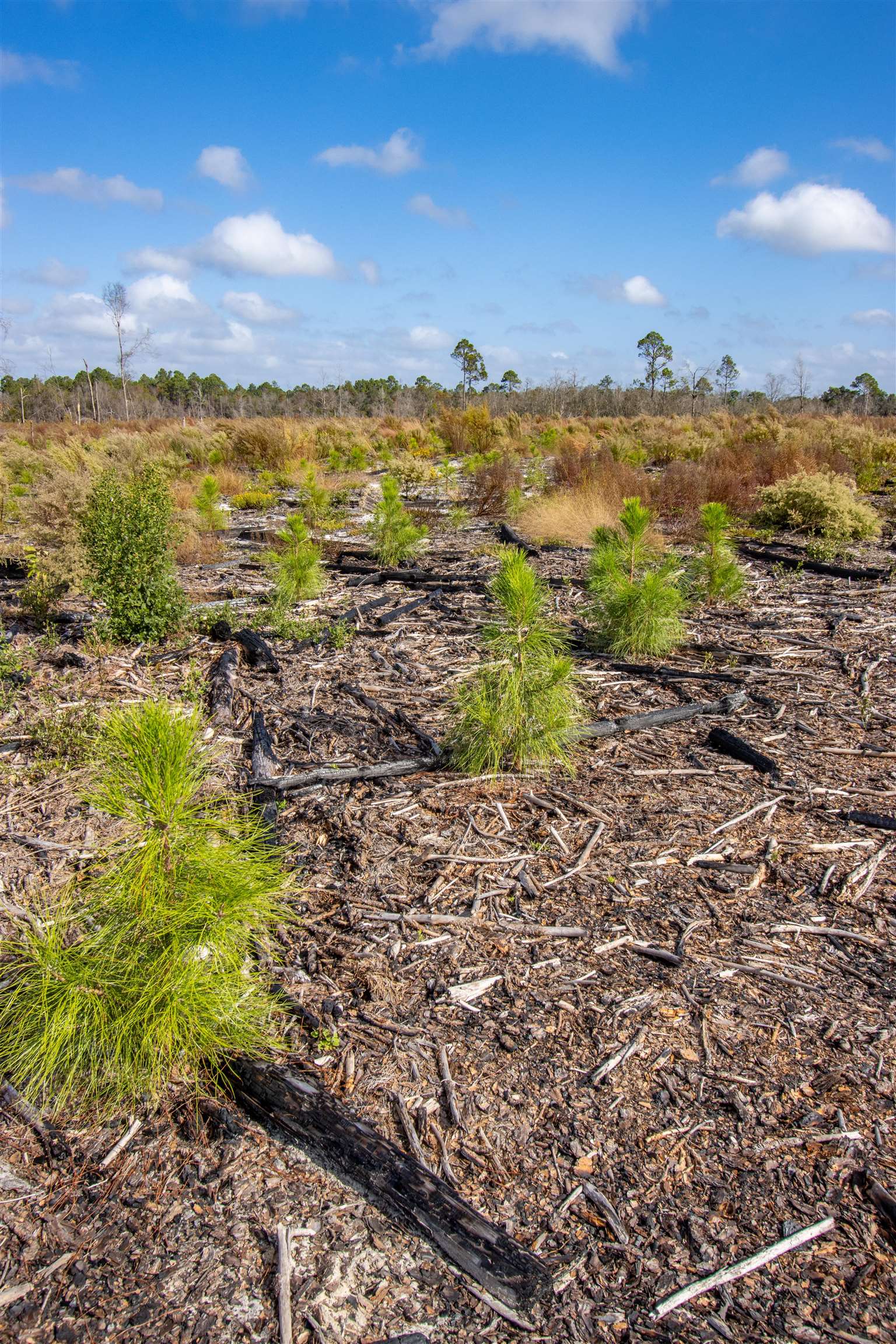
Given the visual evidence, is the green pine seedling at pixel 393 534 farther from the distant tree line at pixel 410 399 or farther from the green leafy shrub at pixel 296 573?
the distant tree line at pixel 410 399

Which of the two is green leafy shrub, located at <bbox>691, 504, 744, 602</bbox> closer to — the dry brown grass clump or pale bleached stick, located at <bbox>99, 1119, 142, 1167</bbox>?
the dry brown grass clump

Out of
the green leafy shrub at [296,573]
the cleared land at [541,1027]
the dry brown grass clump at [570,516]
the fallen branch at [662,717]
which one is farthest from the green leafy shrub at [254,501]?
the fallen branch at [662,717]

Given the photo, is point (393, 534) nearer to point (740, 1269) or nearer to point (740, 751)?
point (740, 751)

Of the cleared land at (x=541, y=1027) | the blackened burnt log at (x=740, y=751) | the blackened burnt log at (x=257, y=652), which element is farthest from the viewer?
the blackened burnt log at (x=257, y=652)

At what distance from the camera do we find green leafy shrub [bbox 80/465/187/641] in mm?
6207

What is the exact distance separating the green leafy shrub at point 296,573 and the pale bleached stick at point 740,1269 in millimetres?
6217

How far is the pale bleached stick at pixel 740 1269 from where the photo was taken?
1803 mm

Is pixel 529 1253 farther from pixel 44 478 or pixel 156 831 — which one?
pixel 44 478

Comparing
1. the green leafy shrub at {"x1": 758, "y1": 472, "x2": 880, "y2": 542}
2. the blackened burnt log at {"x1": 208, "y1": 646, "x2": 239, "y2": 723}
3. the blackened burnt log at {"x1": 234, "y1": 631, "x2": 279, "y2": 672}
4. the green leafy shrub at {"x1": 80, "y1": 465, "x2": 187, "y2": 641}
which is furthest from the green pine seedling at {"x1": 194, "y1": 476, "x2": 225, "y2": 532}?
the green leafy shrub at {"x1": 758, "y1": 472, "x2": 880, "y2": 542}

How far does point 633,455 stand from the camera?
16.9 metres

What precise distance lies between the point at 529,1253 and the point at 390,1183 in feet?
1.26

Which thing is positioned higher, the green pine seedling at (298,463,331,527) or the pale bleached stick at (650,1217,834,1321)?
the green pine seedling at (298,463,331,527)

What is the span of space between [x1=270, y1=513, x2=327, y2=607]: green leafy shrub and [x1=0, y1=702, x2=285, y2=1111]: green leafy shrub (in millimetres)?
5130

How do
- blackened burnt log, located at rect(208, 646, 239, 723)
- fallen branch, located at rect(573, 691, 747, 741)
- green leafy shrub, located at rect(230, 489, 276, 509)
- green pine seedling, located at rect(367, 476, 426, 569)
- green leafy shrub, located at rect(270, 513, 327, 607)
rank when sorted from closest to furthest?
fallen branch, located at rect(573, 691, 747, 741), blackened burnt log, located at rect(208, 646, 239, 723), green leafy shrub, located at rect(270, 513, 327, 607), green pine seedling, located at rect(367, 476, 426, 569), green leafy shrub, located at rect(230, 489, 276, 509)
